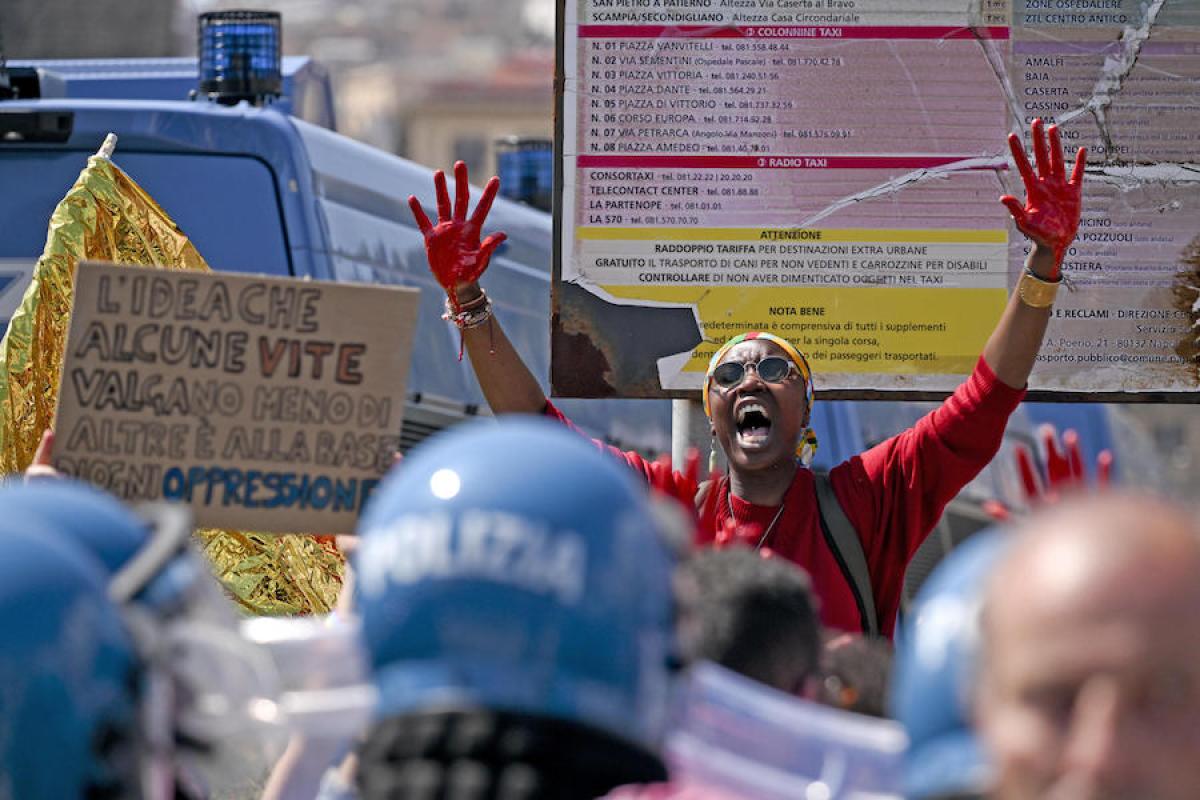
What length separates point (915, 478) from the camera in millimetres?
4637

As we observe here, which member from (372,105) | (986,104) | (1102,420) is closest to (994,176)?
(986,104)

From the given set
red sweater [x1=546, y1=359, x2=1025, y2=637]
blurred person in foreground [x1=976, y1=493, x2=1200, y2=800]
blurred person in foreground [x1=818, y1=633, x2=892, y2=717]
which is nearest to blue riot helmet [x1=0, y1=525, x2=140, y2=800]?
blurred person in foreground [x1=976, y1=493, x2=1200, y2=800]

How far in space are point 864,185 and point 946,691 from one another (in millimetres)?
3188

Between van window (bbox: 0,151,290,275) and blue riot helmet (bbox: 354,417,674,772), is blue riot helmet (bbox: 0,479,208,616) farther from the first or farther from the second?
→ van window (bbox: 0,151,290,275)

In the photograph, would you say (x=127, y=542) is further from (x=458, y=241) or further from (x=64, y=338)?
(x=64, y=338)

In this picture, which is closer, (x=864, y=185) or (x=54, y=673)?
(x=54, y=673)

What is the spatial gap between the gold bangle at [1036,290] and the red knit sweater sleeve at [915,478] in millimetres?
159

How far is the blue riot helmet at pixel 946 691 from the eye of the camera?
76.8 inches

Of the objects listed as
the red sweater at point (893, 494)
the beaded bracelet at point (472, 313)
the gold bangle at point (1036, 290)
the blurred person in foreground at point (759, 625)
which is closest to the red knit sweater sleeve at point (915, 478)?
the red sweater at point (893, 494)

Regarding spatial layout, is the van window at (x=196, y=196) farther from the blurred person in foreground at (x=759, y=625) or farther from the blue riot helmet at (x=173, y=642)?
the blue riot helmet at (x=173, y=642)

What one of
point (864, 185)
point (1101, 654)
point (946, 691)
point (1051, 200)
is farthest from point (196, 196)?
point (1101, 654)

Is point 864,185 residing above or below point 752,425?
above

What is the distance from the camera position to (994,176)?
5.08 m

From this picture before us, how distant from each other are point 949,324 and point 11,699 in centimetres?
332
